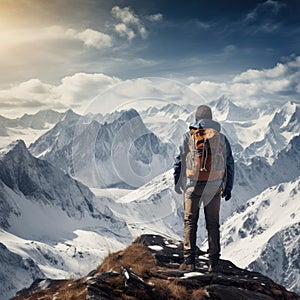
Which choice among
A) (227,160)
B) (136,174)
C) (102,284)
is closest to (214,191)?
(227,160)

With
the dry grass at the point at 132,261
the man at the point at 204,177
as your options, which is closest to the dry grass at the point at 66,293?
the dry grass at the point at 132,261

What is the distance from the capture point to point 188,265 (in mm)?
16609

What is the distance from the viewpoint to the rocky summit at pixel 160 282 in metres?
13.7

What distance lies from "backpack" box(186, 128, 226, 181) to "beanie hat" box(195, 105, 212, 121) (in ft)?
2.50

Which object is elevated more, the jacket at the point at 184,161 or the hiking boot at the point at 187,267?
the jacket at the point at 184,161

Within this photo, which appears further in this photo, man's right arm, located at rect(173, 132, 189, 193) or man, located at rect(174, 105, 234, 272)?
man's right arm, located at rect(173, 132, 189, 193)

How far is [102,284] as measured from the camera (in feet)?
44.9

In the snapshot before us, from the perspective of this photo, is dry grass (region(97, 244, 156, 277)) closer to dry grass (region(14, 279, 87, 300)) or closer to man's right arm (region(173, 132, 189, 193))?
dry grass (region(14, 279, 87, 300))

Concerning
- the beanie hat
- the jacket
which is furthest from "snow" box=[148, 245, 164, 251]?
the beanie hat

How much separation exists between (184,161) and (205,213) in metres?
2.21

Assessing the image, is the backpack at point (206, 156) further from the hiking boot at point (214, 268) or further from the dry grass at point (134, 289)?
the dry grass at point (134, 289)

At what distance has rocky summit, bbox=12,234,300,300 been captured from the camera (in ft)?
45.0

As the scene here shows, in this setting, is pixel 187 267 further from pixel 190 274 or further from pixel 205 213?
pixel 205 213

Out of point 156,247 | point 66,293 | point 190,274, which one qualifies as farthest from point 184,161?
point 66,293
